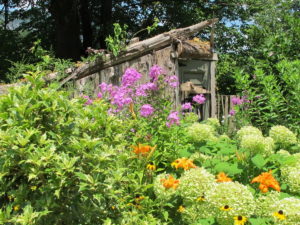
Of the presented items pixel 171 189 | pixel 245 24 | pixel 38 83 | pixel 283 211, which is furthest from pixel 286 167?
pixel 245 24

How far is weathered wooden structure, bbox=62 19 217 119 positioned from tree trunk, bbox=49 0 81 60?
176 inches

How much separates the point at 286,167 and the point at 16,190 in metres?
1.88

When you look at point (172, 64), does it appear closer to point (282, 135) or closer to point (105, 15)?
point (282, 135)

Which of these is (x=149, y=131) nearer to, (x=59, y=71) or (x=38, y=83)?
(x=38, y=83)

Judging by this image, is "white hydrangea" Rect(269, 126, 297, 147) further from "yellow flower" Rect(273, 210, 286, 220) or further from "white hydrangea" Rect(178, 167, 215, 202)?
"yellow flower" Rect(273, 210, 286, 220)

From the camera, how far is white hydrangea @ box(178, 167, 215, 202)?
2.42 metres

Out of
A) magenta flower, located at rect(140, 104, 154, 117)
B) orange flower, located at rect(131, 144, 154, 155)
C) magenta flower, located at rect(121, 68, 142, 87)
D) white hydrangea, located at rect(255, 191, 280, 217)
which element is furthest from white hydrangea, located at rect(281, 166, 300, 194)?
magenta flower, located at rect(121, 68, 142, 87)

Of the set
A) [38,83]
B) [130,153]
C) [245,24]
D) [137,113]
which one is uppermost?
[245,24]

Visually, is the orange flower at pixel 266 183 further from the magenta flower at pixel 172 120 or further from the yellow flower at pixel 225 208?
the magenta flower at pixel 172 120

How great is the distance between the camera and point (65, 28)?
11961 millimetres

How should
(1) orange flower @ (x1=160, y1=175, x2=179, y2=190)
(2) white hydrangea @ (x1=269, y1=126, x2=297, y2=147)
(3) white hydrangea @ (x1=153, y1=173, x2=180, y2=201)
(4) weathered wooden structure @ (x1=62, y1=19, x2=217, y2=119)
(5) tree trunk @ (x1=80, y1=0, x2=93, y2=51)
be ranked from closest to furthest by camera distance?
(1) orange flower @ (x1=160, y1=175, x2=179, y2=190)
(3) white hydrangea @ (x1=153, y1=173, x2=180, y2=201)
(2) white hydrangea @ (x1=269, y1=126, x2=297, y2=147)
(4) weathered wooden structure @ (x1=62, y1=19, x2=217, y2=119)
(5) tree trunk @ (x1=80, y1=0, x2=93, y2=51)

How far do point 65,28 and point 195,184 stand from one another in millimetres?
10495

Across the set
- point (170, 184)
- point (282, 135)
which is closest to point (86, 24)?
point (282, 135)

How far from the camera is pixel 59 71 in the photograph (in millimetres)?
7348
